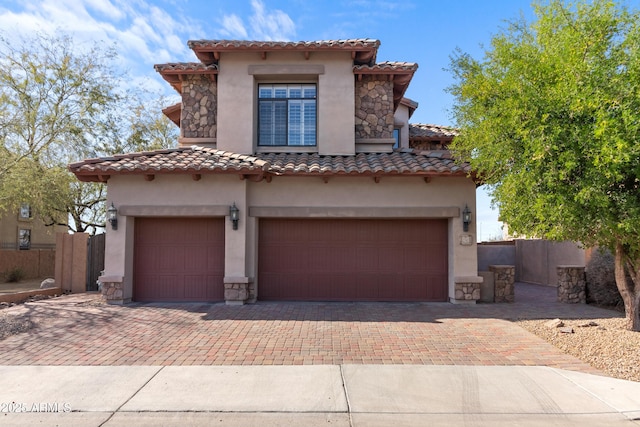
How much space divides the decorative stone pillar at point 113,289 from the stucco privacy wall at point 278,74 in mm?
4785

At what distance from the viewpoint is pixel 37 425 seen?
449 cm

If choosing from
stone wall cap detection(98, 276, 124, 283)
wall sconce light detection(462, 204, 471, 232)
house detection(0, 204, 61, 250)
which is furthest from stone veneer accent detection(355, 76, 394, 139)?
house detection(0, 204, 61, 250)

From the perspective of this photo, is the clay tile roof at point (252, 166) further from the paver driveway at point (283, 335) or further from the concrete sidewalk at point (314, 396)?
the concrete sidewalk at point (314, 396)

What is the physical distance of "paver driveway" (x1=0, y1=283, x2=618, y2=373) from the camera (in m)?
6.66

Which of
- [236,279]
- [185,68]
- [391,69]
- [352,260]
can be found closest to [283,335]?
[236,279]

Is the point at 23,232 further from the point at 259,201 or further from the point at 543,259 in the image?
the point at 543,259

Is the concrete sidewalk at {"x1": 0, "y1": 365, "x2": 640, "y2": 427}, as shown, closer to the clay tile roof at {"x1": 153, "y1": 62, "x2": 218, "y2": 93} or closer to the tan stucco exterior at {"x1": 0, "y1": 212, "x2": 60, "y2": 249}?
the clay tile roof at {"x1": 153, "y1": 62, "x2": 218, "y2": 93}

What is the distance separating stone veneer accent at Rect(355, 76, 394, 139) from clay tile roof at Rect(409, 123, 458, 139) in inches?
176

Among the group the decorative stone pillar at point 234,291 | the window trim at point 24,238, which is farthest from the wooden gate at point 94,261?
the window trim at point 24,238

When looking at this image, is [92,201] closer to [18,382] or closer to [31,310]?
[31,310]

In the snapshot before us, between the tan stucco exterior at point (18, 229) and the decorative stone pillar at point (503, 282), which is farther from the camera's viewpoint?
the tan stucco exterior at point (18, 229)

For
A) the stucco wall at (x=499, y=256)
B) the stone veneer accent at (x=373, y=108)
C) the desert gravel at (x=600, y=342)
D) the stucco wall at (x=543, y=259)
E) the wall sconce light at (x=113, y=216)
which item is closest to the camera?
the desert gravel at (x=600, y=342)

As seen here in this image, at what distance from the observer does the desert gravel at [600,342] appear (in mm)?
6285

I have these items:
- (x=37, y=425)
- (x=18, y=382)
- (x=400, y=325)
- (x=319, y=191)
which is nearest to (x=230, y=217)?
(x=319, y=191)
